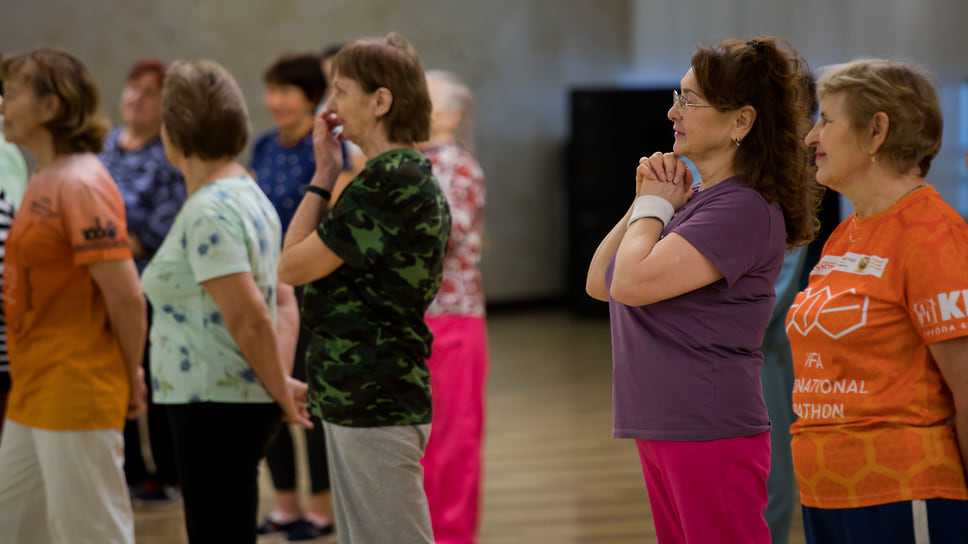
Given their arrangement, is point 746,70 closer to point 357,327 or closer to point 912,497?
point 912,497

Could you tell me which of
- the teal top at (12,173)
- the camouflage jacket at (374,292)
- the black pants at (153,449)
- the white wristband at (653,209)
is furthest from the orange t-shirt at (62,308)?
the black pants at (153,449)

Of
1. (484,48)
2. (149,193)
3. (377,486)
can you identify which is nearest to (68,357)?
(377,486)

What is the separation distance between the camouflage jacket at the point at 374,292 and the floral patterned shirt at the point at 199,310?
29 centimetres

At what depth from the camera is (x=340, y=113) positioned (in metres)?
2.06

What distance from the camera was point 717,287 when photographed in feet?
5.49

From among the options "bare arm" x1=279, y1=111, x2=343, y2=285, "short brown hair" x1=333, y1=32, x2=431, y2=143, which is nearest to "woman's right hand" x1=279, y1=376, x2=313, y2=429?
"bare arm" x1=279, y1=111, x2=343, y2=285

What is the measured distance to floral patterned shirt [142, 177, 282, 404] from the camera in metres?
2.20

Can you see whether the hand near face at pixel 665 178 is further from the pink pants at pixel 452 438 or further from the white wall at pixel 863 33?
A: the white wall at pixel 863 33

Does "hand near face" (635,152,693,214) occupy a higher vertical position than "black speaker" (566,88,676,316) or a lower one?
higher

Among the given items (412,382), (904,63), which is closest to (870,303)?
(904,63)

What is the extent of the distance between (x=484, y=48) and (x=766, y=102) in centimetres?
767

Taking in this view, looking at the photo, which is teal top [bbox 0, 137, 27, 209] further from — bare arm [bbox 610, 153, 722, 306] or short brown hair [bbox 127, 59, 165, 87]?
bare arm [bbox 610, 153, 722, 306]

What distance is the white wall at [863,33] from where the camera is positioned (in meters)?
5.82

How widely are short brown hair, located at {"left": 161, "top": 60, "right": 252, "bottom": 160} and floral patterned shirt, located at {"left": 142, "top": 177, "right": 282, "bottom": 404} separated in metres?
0.09
